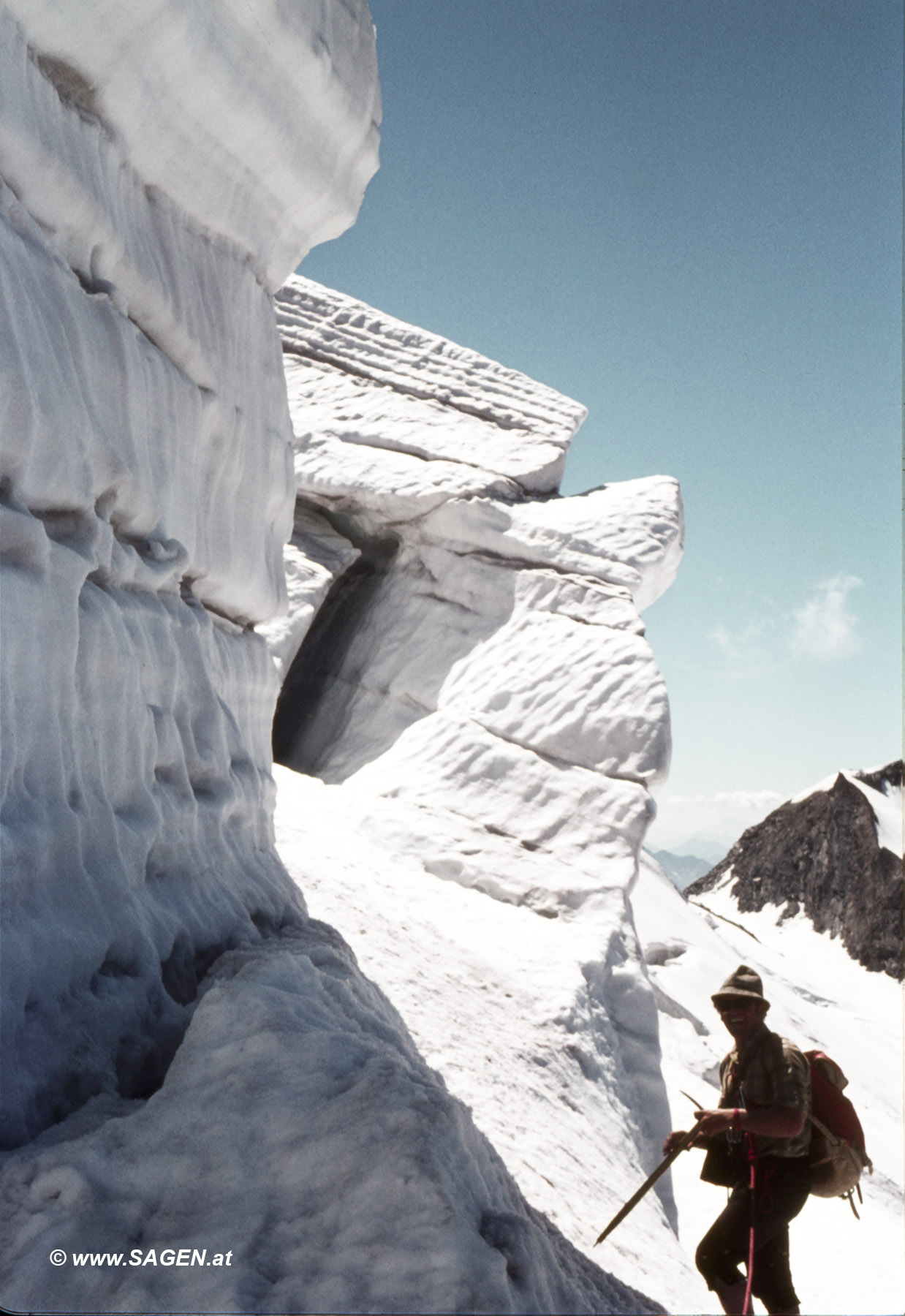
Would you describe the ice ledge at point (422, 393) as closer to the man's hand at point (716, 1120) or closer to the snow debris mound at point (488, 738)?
the snow debris mound at point (488, 738)

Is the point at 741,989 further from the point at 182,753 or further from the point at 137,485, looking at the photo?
the point at 137,485

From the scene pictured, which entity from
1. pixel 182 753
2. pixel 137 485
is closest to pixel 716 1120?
pixel 182 753

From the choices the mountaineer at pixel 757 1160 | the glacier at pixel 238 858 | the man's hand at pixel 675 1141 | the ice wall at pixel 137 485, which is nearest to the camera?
the glacier at pixel 238 858

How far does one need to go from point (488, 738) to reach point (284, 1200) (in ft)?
19.1

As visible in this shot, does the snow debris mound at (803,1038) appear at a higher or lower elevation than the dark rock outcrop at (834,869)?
lower

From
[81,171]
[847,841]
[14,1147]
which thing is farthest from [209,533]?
[847,841]

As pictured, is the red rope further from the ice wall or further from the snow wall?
the ice wall

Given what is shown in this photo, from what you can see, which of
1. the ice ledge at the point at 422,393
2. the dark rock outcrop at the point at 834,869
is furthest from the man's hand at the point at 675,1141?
the dark rock outcrop at the point at 834,869

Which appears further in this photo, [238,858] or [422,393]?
[422,393]

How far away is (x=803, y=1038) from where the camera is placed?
829 cm

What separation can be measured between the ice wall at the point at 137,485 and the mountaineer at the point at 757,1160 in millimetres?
1237

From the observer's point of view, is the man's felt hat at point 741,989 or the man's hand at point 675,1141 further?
the man's felt hat at point 741,989

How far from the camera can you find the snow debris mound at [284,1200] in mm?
1414

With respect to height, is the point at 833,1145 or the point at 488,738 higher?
the point at 488,738
